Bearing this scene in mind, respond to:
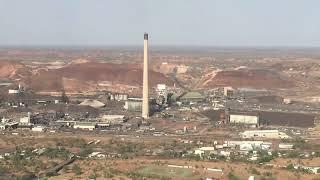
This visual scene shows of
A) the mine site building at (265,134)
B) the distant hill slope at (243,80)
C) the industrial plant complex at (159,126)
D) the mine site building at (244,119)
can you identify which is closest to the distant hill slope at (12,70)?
the industrial plant complex at (159,126)

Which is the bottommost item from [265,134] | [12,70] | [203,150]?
[12,70]

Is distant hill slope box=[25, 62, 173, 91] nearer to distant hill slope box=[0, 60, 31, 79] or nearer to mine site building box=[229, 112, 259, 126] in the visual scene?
distant hill slope box=[0, 60, 31, 79]

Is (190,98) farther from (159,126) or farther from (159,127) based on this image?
(159,127)

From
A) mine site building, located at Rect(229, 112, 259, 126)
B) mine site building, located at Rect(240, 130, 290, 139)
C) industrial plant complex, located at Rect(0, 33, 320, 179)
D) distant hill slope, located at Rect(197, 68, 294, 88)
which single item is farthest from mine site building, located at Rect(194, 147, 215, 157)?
distant hill slope, located at Rect(197, 68, 294, 88)

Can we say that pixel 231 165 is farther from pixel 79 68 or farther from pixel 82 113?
pixel 79 68

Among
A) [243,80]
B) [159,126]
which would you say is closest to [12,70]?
[243,80]

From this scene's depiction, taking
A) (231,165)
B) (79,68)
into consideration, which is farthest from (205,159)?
(79,68)

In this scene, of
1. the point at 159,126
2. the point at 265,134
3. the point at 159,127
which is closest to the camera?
the point at 265,134

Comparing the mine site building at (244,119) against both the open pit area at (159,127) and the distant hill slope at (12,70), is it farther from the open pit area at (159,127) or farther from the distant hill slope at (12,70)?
the distant hill slope at (12,70)

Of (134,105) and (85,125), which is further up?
(134,105)
